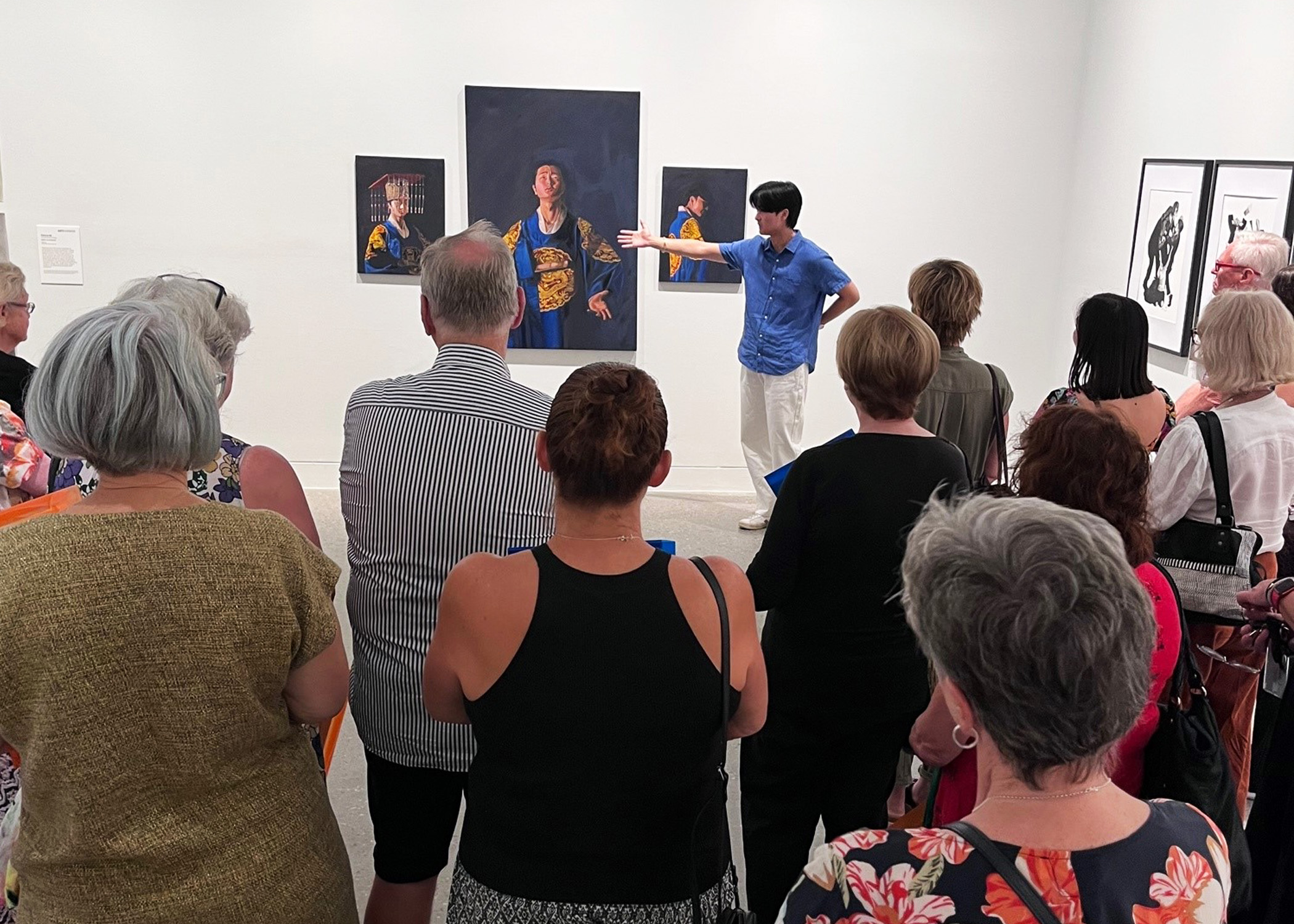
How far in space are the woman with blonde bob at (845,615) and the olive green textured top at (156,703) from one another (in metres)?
1.09

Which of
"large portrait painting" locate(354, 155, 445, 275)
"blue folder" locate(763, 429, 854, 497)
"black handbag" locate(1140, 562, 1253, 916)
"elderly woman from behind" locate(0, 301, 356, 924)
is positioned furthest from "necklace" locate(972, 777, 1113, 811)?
"large portrait painting" locate(354, 155, 445, 275)

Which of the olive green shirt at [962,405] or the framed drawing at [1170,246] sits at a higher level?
the framed drawing at [1170,246]

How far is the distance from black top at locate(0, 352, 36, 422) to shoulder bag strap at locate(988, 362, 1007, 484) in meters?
2.91

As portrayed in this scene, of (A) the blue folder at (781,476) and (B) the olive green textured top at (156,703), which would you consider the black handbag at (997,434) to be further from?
(B) the olive green textured top at (156,703)

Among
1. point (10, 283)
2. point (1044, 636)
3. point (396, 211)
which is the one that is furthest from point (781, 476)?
point (396, 211)

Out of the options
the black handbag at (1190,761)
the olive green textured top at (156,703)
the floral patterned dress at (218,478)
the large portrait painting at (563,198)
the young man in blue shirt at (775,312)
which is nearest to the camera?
the olive green textured top at (156,703)

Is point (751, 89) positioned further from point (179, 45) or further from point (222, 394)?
point (222, 394)

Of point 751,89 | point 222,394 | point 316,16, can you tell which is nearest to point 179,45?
point 316,16

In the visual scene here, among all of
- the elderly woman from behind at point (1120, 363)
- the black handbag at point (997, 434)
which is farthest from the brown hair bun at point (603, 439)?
the black handbag at point (997, 434)

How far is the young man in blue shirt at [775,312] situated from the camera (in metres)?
5.95

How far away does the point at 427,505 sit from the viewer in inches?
87.1

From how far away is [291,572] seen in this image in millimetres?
1641

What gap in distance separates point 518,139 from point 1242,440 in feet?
15.7

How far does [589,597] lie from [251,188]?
5754mm
